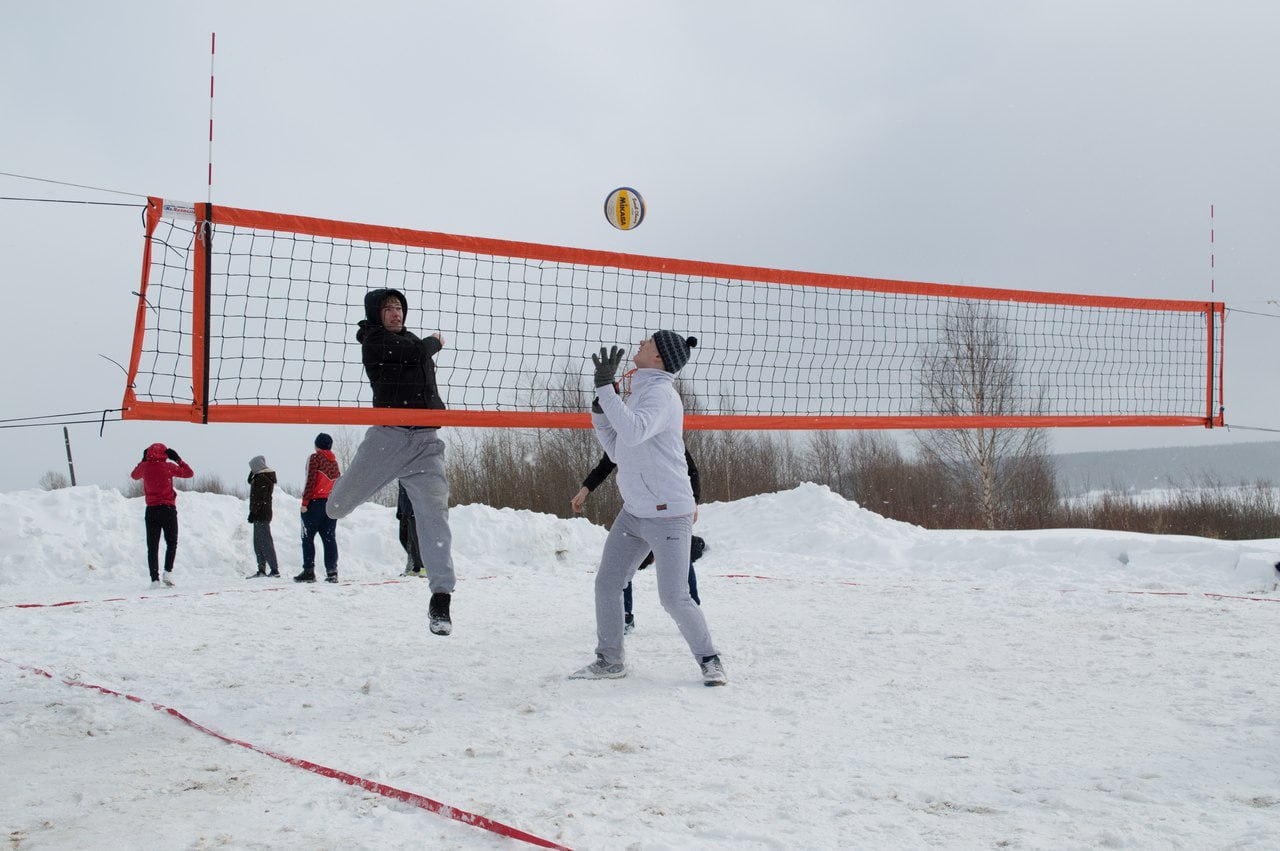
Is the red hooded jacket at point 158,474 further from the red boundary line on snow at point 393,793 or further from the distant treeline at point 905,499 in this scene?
the distant treeline at point 905,499

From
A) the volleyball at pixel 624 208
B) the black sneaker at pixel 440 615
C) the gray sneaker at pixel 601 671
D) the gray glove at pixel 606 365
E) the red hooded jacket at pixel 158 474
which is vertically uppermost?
the volleyball at pixel 624 208

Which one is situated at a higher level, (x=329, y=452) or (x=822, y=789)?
(x=329, y=452)

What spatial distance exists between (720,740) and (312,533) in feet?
Answer: 25.7

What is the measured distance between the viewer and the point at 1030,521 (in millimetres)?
29812

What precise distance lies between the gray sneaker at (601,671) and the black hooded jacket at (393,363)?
5.78 feet

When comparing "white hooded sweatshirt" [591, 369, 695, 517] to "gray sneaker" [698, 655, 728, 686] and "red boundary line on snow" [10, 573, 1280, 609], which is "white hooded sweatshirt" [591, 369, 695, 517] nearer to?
"gray sneaker" [698, 655, 728, 686]

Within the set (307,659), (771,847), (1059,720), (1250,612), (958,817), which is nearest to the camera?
(771,847)

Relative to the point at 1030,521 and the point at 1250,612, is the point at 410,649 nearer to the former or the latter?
the point at 1250,612

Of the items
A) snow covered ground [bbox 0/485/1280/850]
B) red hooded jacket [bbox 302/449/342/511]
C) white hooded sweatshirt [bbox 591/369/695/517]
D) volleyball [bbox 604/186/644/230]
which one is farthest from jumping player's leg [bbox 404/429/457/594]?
red hooded jacket [bbox 302/449/342/511]

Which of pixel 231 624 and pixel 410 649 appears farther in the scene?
pixel 231 624

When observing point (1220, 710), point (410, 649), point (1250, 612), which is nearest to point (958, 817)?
point (1220, 710)

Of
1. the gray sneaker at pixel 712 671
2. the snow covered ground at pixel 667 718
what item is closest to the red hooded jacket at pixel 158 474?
the snow covered ground at pixel 667 718

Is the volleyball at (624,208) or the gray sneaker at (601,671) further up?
the volleyball at (624,208)

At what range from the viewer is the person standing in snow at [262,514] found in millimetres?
11398
